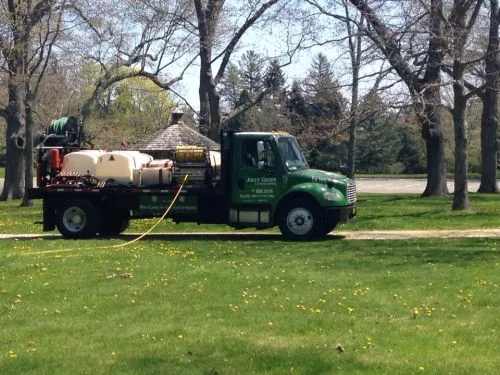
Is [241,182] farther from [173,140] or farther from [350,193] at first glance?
[173,140]

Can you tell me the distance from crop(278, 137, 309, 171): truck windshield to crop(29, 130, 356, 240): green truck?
23 mm

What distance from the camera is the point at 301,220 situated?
1853cm

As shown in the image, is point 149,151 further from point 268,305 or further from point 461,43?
point 268,305

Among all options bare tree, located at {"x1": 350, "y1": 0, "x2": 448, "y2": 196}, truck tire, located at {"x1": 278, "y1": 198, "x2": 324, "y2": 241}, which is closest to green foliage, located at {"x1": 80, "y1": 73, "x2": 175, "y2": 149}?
bare tree, located at {"x1": 350, "y1": 0, "x2": 448, "y2": 196}

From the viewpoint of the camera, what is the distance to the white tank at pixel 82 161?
64.5 ft

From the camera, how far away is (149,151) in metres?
27.8

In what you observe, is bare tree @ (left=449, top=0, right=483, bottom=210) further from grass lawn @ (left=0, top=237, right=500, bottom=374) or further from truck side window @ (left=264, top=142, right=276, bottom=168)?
grass lawn @ (left=0, top=237, right=500, bottom=374)

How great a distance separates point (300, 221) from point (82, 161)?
5.42 m

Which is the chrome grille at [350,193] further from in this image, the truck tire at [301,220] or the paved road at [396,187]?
the paved road at [396,187]

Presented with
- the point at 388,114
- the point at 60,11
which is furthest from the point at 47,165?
the point at 60,11

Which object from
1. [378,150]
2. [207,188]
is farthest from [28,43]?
[378,150]

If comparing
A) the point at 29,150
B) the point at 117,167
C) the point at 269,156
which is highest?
the point at 29,150

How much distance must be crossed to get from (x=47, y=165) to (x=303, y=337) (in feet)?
44.0

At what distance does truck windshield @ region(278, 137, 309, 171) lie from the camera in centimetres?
1882
